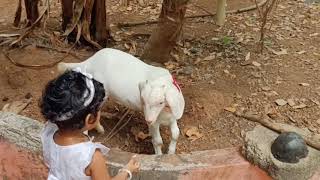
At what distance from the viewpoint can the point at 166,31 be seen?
3.26 meters

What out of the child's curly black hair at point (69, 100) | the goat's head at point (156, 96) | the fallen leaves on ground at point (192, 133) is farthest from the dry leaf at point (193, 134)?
the child's curly black hair at point (69, 100)

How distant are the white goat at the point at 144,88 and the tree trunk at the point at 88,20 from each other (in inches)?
30.0

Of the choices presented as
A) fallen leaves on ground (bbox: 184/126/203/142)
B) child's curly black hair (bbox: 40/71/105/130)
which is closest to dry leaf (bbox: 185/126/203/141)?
fallen leaves on ground (bbox: 184/126/203/142)

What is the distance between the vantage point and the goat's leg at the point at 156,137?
2666 millimetres

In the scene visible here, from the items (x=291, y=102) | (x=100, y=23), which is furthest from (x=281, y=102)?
(x=100, y=23)

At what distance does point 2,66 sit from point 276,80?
1641 millimetres

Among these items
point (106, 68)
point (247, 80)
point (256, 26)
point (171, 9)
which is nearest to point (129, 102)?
point (106, 68)

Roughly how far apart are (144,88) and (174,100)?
0.13m

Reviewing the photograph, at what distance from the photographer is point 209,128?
3049 mm

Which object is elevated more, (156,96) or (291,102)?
(156,96)

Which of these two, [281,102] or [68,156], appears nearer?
[68,156]

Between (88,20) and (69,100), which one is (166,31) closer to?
(88,20)

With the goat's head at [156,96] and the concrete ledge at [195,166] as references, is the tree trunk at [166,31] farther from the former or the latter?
the concrete ledge at [195,166]

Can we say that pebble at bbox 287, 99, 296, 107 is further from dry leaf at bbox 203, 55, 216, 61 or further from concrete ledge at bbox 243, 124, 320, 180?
concrete ledge at bbox 243, 124, 320, 180
